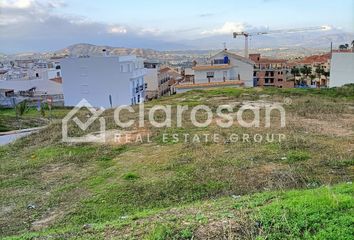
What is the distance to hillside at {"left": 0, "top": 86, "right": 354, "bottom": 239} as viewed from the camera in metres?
3.33

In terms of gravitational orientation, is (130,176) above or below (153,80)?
above

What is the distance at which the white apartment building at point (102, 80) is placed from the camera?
26172mm

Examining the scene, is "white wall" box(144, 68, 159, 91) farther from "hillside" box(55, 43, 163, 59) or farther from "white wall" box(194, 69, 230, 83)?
"white wall" box(194, 69, 230, 83)

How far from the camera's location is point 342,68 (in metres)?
25.2

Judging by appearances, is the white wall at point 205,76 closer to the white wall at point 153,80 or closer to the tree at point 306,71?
the white wall at point 153,80

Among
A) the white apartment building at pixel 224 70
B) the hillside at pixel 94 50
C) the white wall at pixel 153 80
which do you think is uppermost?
the hillside at pixel 94 50

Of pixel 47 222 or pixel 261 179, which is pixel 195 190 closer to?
pixel 261 179

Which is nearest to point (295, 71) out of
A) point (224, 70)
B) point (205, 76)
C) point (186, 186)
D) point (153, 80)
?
point (153, 80)

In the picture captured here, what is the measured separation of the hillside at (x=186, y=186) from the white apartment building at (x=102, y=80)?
645 inches

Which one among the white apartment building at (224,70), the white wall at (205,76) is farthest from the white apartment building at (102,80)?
the white apartment building at (224,70)

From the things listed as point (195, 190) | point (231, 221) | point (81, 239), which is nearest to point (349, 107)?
point (195, 190)

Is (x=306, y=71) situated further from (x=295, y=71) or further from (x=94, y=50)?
(x=94, y=50)

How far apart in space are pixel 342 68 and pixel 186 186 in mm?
23459

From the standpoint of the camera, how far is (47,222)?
448 centimetres
